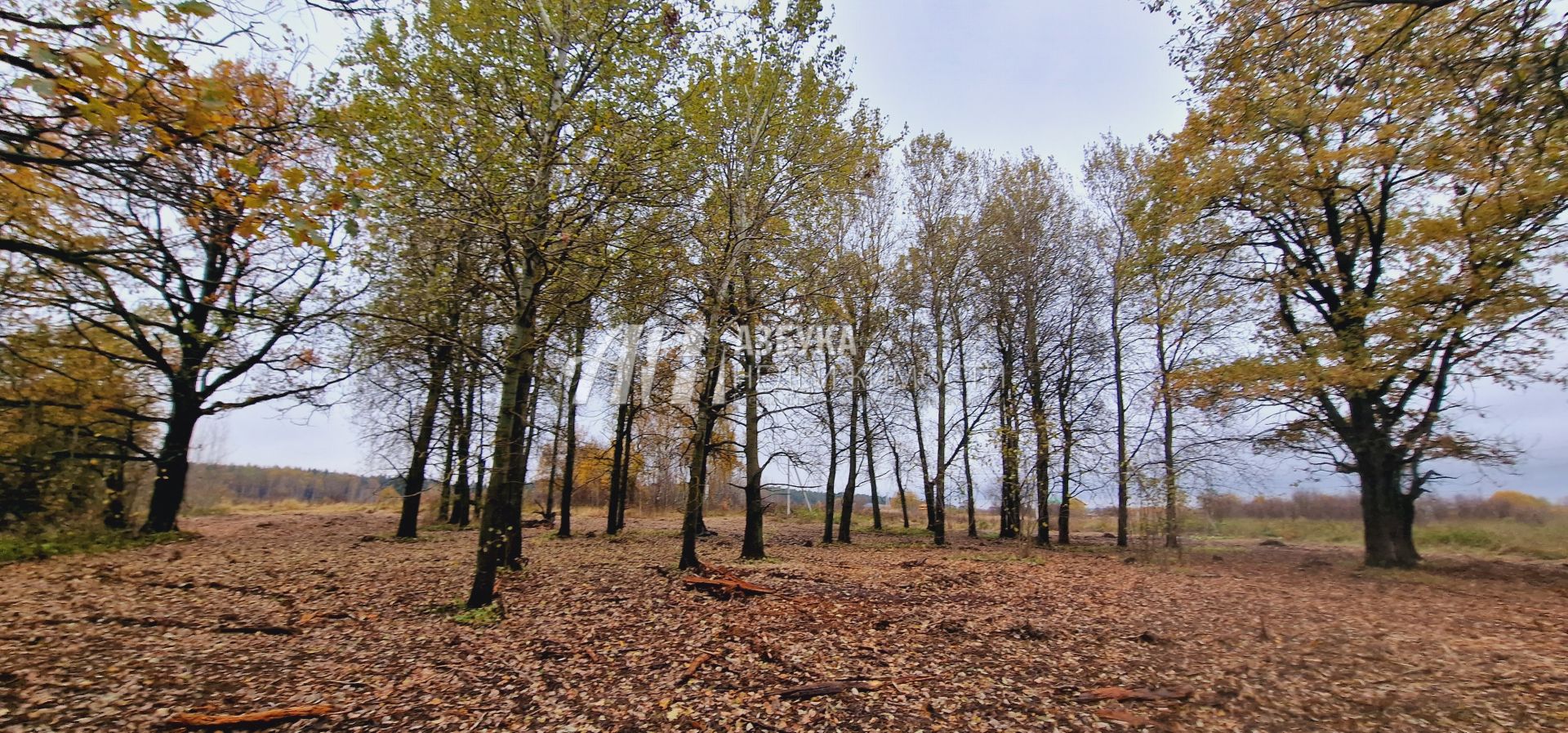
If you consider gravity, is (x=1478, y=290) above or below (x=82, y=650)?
above

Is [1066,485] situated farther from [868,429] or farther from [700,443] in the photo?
[700,443]

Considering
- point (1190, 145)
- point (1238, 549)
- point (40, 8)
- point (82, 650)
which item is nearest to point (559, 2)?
point (40, 8)

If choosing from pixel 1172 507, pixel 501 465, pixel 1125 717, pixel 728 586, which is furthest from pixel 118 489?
pixel 1172 507

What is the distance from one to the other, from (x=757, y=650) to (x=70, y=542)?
1361 centimetres

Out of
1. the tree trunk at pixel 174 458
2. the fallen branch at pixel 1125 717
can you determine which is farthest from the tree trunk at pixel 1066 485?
the tree trunk at pixel 174 458

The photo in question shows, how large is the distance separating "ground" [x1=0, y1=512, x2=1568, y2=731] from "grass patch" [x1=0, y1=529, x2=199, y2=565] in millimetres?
615

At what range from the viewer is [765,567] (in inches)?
418

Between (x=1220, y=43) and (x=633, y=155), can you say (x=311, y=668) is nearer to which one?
(x=633, y=155)

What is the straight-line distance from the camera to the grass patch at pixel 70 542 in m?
8.99

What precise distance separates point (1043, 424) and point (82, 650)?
17.8m

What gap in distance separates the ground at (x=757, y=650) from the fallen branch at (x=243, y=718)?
0.09 m

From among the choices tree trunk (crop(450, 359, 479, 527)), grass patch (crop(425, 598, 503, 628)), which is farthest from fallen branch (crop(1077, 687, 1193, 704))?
tree trunk (crop(450, 359, 479, 527))

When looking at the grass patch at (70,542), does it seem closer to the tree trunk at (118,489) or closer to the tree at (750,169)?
the tree trunk at (118,489)

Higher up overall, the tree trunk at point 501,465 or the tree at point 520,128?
the tree at point 520,128
